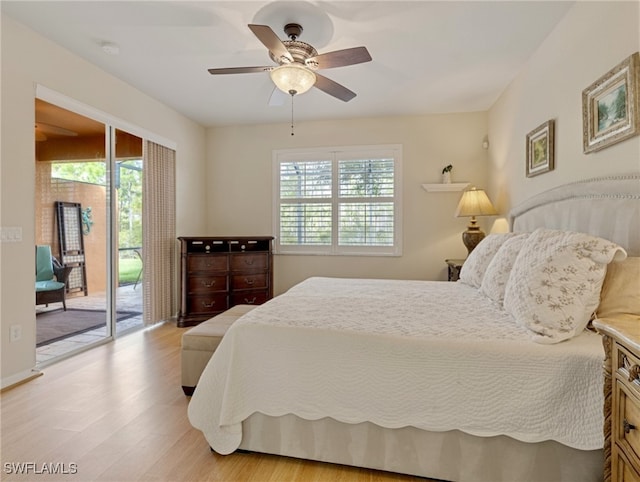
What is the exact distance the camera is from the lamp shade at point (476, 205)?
12.3 ft

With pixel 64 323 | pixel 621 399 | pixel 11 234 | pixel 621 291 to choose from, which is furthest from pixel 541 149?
pixel 64 323

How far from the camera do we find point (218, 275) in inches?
169

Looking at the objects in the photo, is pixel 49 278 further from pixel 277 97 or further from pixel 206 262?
pixel 277 97

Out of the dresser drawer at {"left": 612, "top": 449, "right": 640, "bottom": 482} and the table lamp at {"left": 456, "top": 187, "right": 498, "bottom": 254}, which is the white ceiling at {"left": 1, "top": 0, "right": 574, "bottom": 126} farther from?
the dresser drawer at {"left": 612, "top": 449, "right": 640, "bottom": 482}

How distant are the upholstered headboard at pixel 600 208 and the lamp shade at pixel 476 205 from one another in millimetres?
1027

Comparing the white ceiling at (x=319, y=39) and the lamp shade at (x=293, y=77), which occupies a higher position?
the white ceiling at (x=319, y=39)

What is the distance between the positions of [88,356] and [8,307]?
32.7 inches

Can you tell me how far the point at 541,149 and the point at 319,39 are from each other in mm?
1960

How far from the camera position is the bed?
1395mm

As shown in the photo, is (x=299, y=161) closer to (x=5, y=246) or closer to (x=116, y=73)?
(x=116, y=73)

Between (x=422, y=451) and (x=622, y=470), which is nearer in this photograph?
(x=622, y=470)

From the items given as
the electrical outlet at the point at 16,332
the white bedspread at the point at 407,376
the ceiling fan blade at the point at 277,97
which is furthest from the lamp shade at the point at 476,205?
the electrical outlet at the point at 16,332

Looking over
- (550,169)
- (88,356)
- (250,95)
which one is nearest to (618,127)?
(550,169)

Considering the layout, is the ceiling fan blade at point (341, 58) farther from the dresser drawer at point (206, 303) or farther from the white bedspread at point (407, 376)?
the dresser drawer at point (206, 303)
